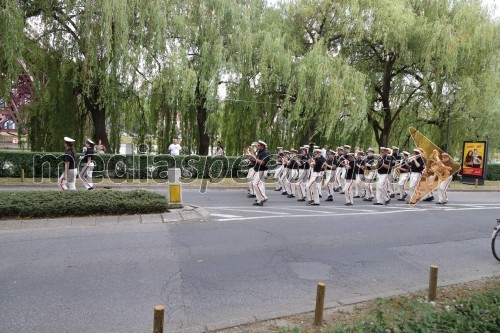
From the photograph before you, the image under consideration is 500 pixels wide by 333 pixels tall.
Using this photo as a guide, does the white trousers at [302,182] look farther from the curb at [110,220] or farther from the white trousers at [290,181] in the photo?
the curb at [110,220]

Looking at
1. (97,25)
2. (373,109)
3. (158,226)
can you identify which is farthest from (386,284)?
(373,109)

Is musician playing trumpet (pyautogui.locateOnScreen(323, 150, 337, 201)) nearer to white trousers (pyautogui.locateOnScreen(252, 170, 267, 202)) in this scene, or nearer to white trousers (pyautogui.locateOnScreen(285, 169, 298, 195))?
white trousers (pyautogui.locateOnScreen(285, 169, 298, 195))

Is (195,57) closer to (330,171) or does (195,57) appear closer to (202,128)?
(202,128)

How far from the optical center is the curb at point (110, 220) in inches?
314

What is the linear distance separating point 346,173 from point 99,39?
11151 mm

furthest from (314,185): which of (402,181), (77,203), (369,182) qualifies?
(77,203)

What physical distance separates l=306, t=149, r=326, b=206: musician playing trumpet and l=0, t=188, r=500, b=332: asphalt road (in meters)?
2.64

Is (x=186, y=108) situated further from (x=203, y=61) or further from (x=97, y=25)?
(x=97, y=25)

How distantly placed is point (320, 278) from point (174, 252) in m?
2.48

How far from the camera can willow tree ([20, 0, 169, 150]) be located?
51.6ft

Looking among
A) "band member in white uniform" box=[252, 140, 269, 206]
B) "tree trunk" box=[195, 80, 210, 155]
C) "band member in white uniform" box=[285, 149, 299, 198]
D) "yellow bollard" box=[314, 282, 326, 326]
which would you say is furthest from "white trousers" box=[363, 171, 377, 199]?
"yellow bollard" box=[314, 282, 326, 326]

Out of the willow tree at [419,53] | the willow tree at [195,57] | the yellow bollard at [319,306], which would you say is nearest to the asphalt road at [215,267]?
the yellow bollard at [319,306]

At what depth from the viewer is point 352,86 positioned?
1956cm

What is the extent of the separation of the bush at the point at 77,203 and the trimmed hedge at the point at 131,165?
5.97 meters
